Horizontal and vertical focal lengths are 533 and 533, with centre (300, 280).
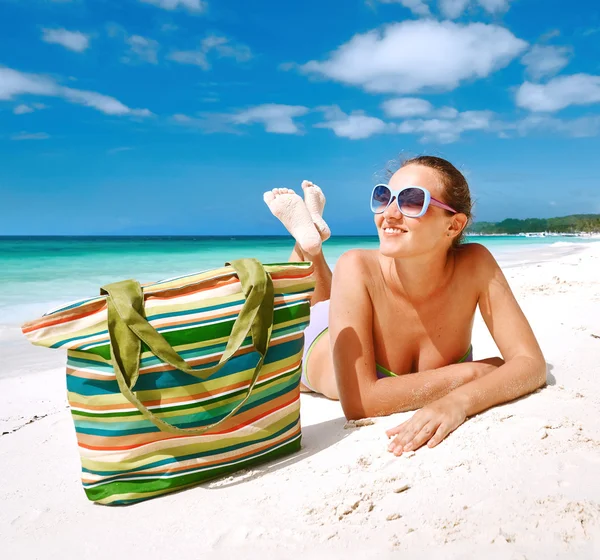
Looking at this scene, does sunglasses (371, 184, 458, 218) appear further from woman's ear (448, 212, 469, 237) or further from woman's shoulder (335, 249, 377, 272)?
woman's shoulder (335, 249, 377, 272)

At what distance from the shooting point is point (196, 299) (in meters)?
1.99

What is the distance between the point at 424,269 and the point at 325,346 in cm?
91

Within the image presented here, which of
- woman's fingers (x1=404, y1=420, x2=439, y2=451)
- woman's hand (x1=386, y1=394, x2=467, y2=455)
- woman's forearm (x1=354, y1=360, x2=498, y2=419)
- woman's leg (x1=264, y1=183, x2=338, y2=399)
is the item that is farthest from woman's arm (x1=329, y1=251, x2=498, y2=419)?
woman's leg (x1=264, y1=183, x2=338, y2=399)

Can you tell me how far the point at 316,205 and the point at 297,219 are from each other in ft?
1.57

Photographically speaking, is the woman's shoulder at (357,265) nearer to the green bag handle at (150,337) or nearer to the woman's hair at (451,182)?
the woman's hair at (451,182)

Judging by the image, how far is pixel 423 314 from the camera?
Answer: 108 inches

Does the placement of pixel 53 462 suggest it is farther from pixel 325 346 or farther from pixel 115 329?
pixel 325 346

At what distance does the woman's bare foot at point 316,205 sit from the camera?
4332mm

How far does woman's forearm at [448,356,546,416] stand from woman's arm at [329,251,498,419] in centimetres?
13

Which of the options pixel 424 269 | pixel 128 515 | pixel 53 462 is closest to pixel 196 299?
pixel 128 515

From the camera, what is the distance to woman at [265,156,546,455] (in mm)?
2445

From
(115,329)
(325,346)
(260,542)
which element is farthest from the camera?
(325,346)

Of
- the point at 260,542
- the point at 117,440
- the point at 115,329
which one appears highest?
the point at 115,329

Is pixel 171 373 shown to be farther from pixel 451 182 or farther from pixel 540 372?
pixel 540 372
